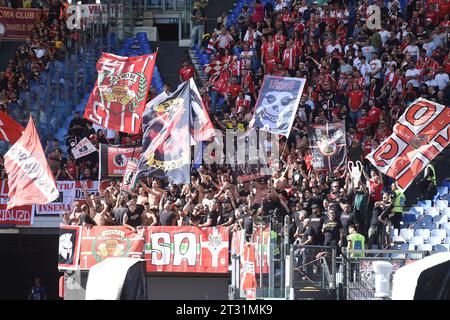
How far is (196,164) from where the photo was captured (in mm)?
30875

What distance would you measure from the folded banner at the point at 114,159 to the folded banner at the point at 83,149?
3.27ft

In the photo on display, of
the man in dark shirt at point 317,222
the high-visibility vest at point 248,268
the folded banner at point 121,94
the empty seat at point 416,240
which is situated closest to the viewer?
the high-visibility vest at point 248,268

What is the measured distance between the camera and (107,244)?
2816cm

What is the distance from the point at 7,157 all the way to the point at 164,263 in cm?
399

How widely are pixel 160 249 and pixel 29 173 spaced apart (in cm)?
310

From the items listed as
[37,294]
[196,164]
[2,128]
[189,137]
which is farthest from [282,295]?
[37,294]

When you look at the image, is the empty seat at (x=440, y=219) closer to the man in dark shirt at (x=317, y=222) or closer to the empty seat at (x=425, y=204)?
the empty seat at (x=425, y=204)

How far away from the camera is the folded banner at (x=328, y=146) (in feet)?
97.4

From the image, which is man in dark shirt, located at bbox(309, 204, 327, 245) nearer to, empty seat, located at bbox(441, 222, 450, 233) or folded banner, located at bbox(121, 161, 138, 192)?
empty seat, located at bbox(441, 222, 450, 233)

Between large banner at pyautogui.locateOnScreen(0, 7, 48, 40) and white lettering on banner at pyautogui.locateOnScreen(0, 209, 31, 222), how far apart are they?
11.4 meters

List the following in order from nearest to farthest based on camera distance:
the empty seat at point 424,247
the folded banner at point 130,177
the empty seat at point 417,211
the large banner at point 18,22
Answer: the empty seat at point 424,247 → the empty seat at point 417,211 → the folded banner at point 130,177 → the large banner at point 18,22

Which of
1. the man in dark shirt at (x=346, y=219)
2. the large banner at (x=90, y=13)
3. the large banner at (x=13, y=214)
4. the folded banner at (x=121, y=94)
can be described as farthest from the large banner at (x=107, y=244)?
the large banner at (x=90, y=13)

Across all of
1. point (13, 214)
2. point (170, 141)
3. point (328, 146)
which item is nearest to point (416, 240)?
point (328, 146)

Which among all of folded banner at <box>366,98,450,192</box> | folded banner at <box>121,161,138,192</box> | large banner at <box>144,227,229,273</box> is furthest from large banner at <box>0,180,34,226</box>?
folded banner at <box>366,98,450,192</box>
